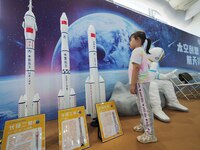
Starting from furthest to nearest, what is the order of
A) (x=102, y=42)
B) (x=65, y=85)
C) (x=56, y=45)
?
(x=102, y=42) → (x=56, y=45) → (x=65, y=85)

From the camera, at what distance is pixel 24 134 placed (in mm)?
913

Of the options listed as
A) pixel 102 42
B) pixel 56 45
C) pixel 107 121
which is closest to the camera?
pixel 107 121

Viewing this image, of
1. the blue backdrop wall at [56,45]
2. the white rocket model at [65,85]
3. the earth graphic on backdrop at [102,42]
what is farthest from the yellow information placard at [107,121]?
the earth graphic on backdrop at [102,42]

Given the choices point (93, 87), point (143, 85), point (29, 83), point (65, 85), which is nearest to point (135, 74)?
point (143, 85)

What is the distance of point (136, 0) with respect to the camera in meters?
3.32

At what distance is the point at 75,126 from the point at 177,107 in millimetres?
2101

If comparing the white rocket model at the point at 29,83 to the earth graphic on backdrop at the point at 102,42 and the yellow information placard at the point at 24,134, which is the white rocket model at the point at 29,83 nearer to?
the yellow information placard at the point at 24,134

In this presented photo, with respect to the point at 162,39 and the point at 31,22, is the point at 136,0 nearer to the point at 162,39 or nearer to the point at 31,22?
the point at 162,39

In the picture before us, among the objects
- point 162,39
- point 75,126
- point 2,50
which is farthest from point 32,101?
point 162,39

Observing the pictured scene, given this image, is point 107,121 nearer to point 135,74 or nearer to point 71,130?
point 71,130

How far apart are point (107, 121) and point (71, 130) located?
1.34 feet

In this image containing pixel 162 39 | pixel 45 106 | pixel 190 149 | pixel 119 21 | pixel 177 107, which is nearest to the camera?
pixel 190 149

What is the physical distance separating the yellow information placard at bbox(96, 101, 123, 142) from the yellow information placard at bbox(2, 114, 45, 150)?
0.57m

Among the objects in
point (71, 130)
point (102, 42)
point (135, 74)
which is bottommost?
point (71, 130)
